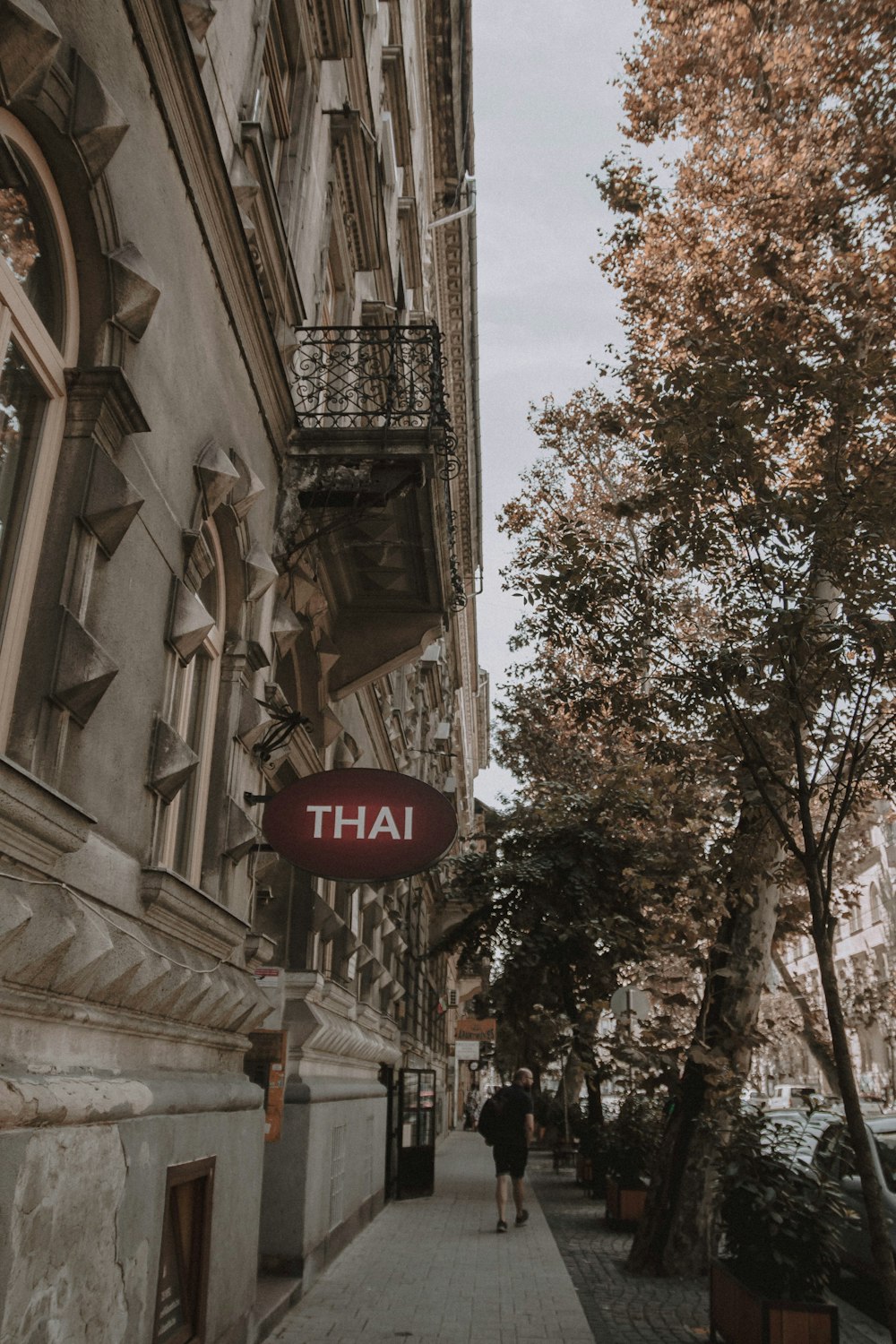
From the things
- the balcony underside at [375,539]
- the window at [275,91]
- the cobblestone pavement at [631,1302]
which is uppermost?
the window at [275,91]

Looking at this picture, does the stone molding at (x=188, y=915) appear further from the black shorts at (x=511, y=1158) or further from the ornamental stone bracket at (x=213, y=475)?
the black shorts at (x=511, y=1158)

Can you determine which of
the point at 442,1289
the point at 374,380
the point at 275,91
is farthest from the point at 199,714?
the point at 442,1289

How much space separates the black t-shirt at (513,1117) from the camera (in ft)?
45.8

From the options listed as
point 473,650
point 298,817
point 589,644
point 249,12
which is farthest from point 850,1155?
point 473,650

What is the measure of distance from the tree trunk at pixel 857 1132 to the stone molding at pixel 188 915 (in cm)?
340

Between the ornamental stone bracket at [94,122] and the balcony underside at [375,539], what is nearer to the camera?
the ornamental stone bracket at [94,122]

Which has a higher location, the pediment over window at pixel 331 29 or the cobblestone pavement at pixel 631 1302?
the pediment over window at pixel 331 29

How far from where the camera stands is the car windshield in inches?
416

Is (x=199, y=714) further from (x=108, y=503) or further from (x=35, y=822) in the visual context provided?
(x=35, y=822)

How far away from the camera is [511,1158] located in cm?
1402

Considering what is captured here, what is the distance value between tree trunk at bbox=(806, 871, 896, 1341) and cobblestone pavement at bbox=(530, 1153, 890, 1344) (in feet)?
7.62

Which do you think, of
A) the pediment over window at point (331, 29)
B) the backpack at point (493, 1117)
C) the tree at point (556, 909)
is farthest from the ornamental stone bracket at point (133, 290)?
the tree at point (556, 909)

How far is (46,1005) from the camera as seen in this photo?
4.02 m

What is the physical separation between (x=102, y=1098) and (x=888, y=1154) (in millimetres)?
9411
